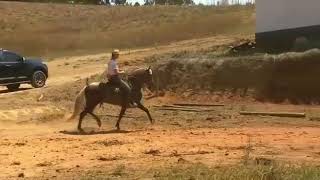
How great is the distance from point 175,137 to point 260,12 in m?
12.6

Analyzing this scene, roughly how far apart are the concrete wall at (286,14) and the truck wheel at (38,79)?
975 cm

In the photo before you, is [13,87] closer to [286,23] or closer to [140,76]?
[286,23]

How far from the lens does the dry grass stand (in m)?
42.9

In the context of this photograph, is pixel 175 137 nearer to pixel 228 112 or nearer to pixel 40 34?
pixel 228 112

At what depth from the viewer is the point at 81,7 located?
53.6m

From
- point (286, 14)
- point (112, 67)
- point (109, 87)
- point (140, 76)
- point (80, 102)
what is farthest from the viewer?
point (286, 14)

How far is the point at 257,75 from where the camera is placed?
74.5 ft

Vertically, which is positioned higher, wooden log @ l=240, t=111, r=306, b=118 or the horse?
the horse

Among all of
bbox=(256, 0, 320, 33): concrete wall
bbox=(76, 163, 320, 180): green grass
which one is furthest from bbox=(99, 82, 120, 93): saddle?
bbox=(256, 0, 320, 33): concrete wall

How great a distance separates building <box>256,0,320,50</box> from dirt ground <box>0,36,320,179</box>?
4.29 m

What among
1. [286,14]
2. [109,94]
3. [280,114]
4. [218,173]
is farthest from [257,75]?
[218,173]

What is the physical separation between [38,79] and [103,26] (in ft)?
63.8

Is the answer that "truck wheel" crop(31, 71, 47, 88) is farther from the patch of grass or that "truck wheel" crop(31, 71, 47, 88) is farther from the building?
the patch of grass

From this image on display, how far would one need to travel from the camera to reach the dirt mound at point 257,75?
2191cm
